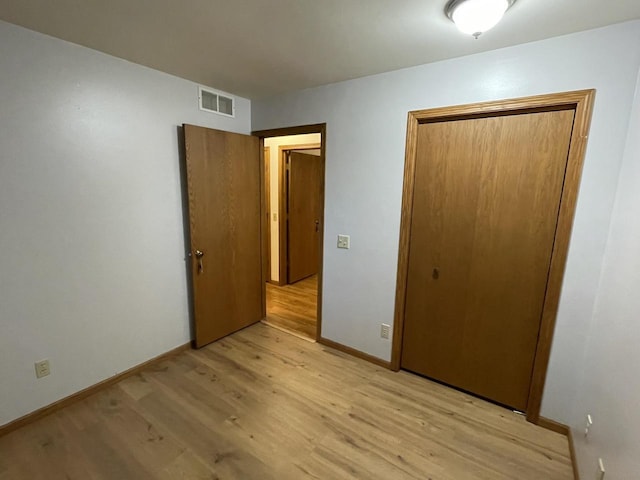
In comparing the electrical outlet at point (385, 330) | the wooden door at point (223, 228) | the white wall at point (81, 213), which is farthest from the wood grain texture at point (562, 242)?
the white wall at point (81, 213)

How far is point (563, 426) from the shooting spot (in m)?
1.76

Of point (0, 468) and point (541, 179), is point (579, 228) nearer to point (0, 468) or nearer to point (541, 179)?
point (541, 179)

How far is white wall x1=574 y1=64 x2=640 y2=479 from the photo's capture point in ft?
3.49

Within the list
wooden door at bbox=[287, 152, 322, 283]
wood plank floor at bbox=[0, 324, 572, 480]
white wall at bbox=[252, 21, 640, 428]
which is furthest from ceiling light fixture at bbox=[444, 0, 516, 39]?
wooden door at bbox=[287, 152, 322, 283]

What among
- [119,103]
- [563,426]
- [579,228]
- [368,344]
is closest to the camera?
[579,228]

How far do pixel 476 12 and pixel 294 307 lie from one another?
125 inches

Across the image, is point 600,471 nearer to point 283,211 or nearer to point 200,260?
point 200,260

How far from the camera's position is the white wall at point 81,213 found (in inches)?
64.2

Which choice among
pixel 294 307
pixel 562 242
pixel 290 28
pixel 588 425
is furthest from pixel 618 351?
pixel 294 307

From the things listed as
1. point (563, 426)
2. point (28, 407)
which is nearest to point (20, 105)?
point (28, 407)

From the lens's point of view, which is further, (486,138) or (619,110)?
(486,138)

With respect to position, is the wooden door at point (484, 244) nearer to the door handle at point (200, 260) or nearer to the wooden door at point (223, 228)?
the wooden door at point (223, 228)

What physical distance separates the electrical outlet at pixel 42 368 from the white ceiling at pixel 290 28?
6.36ft

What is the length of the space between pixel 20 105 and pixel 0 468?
6.32 feet
